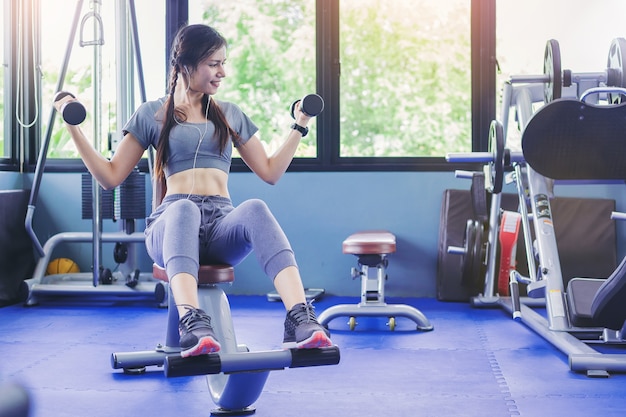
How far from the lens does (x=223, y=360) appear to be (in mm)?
1924

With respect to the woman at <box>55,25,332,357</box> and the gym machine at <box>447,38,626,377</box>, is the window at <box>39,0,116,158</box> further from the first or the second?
the woman at <box>55,25,332,357</box>

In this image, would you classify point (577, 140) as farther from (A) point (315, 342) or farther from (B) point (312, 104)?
(A) point (315, 342)

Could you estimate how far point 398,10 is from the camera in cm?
499

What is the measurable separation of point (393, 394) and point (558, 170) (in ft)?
4.01

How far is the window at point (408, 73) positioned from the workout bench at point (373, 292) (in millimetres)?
1370

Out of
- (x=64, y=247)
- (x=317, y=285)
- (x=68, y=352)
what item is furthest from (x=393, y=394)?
(x=64, y=247)

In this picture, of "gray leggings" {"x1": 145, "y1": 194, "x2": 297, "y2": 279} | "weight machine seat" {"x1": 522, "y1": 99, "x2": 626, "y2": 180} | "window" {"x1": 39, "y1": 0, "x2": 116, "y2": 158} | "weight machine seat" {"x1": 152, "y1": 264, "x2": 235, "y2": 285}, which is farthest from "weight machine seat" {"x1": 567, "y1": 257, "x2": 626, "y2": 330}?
"window" {"x1": 39, "y1": 0, "x2": 116, "y2": 158}

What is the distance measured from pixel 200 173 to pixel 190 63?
360 millimetres

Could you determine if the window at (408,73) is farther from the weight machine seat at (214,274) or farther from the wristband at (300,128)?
the weight machine seat at (214,274)

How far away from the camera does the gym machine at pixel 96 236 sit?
432 cm

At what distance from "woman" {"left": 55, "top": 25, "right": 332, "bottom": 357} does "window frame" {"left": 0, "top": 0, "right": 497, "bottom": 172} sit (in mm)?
2414

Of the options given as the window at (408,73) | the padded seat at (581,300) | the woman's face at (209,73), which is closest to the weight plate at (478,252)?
the padded seat at (581,300)

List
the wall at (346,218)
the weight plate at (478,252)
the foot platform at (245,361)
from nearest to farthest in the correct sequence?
the foot platform at (245,361), the weight plate at (478,252), the wall at (346,218)

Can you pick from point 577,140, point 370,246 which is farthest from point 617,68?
point 370,246
